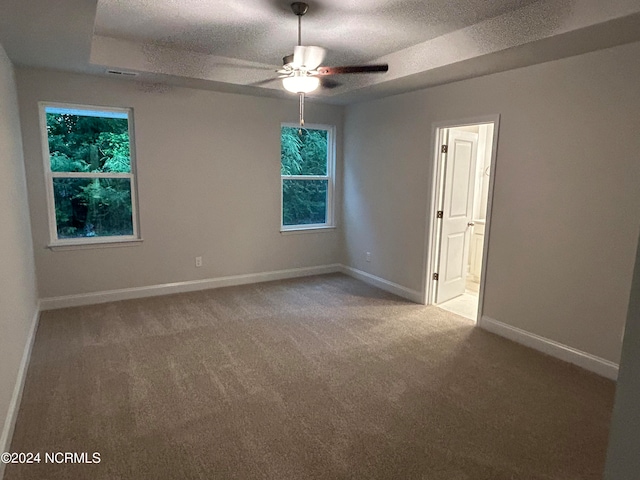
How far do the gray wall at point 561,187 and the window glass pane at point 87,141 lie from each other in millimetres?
3441

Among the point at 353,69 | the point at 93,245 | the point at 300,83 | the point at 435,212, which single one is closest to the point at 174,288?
the point at 93,245

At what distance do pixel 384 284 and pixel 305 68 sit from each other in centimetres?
317

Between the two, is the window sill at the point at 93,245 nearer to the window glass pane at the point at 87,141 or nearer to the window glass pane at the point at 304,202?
the window glass pane at the point at 87,141

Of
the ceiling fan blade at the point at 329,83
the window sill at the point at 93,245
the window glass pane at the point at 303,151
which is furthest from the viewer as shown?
the window glass pane at the point at 303,151

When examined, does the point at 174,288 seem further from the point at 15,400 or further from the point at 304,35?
the point at 304,35

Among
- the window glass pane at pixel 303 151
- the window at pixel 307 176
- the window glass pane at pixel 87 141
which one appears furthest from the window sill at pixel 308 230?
the window glass pane at pixel 87 141

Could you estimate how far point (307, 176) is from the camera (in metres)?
5.76

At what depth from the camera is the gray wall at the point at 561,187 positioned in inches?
115

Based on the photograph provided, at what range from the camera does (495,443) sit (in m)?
2.29

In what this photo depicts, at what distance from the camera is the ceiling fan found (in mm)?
2828

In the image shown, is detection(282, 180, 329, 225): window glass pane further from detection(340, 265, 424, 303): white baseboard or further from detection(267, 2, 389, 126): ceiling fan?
detection(267, 2, 389, 126): ceiling fan

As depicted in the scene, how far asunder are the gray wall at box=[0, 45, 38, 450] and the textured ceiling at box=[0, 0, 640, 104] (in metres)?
0.54

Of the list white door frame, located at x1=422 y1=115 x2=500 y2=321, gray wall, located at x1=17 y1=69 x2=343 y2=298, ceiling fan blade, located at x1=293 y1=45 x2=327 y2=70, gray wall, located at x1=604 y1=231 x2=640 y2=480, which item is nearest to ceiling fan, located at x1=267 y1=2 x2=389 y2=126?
ceiling fan blade, located at x1=293 y1=45 x2=327 y2=70

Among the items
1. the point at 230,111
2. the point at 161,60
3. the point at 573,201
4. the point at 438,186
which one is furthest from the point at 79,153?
the point at 573,201
